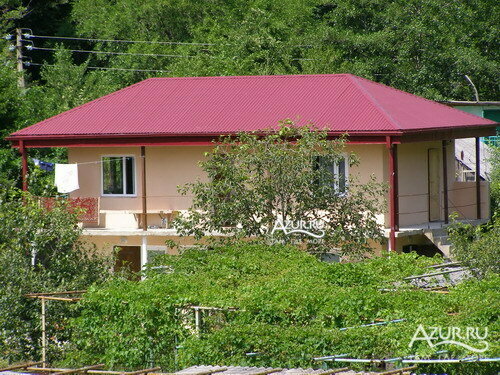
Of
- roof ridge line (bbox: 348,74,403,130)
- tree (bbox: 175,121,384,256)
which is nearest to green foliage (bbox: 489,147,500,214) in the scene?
roof ridge line (bbox: 348,74,403,130)

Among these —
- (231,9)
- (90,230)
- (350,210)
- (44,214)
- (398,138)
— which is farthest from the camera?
(231,9)

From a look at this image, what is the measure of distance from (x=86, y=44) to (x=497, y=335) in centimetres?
4242

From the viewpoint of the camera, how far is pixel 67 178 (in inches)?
1071

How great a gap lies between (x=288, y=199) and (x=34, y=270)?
560cm

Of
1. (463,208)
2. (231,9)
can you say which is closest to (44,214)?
(463,208)

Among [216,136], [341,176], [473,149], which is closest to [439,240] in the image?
[341,176]

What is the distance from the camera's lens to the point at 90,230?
26812 millimetres

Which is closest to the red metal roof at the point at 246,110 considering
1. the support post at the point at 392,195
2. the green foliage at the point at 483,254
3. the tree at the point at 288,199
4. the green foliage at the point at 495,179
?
the support post at the point at 392,195

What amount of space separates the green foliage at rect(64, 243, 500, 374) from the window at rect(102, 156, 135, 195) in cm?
913

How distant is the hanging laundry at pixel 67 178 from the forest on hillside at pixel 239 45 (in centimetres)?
503

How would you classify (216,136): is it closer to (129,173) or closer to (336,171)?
(336,171)

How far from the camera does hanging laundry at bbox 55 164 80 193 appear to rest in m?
27.1

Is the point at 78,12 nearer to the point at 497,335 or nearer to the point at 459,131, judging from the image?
the point at 459,131

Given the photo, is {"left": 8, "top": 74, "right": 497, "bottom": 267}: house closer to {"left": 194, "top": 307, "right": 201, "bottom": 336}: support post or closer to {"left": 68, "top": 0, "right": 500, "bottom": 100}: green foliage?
{"left": 194, "top": 307, "right": 201, "bottom": 336}: support post
